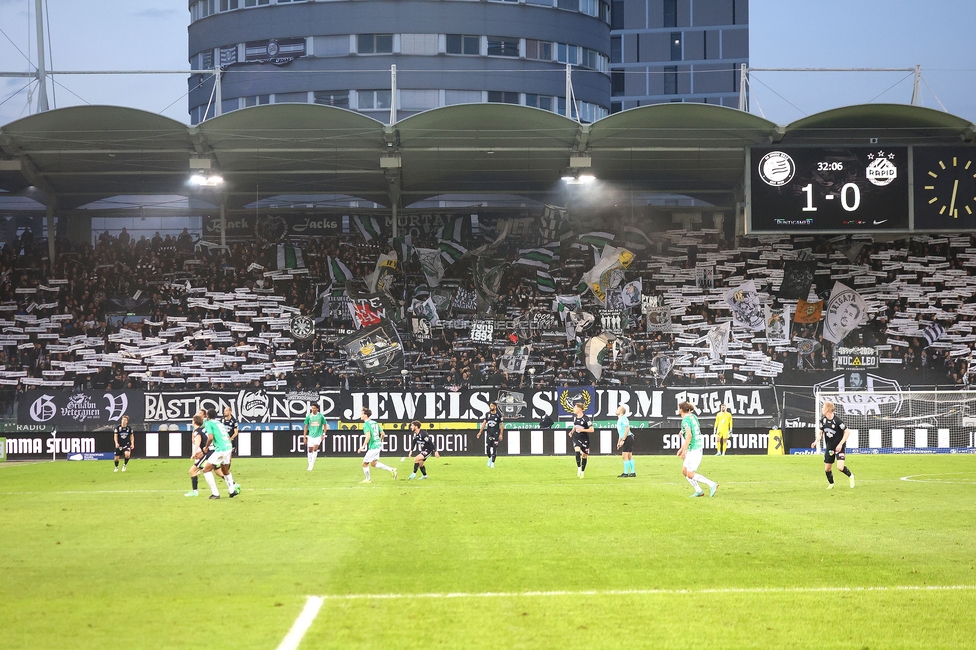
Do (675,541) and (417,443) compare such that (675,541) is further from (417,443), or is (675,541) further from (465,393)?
(465,393)

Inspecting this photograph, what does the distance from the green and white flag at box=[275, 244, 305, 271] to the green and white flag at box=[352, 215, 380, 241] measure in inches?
123

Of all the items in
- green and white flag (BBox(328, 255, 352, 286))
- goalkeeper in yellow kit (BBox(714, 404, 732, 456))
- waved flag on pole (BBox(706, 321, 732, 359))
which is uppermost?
green and white flag (BBox(328, 255, 352, 286))

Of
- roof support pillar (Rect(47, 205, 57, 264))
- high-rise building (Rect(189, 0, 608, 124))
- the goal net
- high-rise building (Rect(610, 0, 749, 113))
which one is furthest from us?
high-rise building (Rect(610, 0, 749, 113))

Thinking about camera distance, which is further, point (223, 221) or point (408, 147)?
point (223, 221)

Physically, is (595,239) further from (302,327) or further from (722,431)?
(302,327)

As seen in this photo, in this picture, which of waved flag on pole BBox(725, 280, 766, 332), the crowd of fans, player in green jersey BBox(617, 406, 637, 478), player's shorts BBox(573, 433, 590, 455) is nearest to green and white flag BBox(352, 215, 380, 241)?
the crowd of fans

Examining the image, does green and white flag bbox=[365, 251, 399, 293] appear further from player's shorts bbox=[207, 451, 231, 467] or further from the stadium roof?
player's shorts bbox=[207, 451, 231, 467]

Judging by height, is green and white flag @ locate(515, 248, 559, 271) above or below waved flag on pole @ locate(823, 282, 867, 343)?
above

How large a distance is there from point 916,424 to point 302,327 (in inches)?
1042

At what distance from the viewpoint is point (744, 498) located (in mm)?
22109

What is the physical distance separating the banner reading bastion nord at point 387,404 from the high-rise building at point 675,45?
66848 millimetres

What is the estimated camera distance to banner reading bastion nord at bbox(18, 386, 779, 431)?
38.8m

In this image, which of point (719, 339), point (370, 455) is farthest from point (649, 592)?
point (719, 339)

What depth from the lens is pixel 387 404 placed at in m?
39.8
